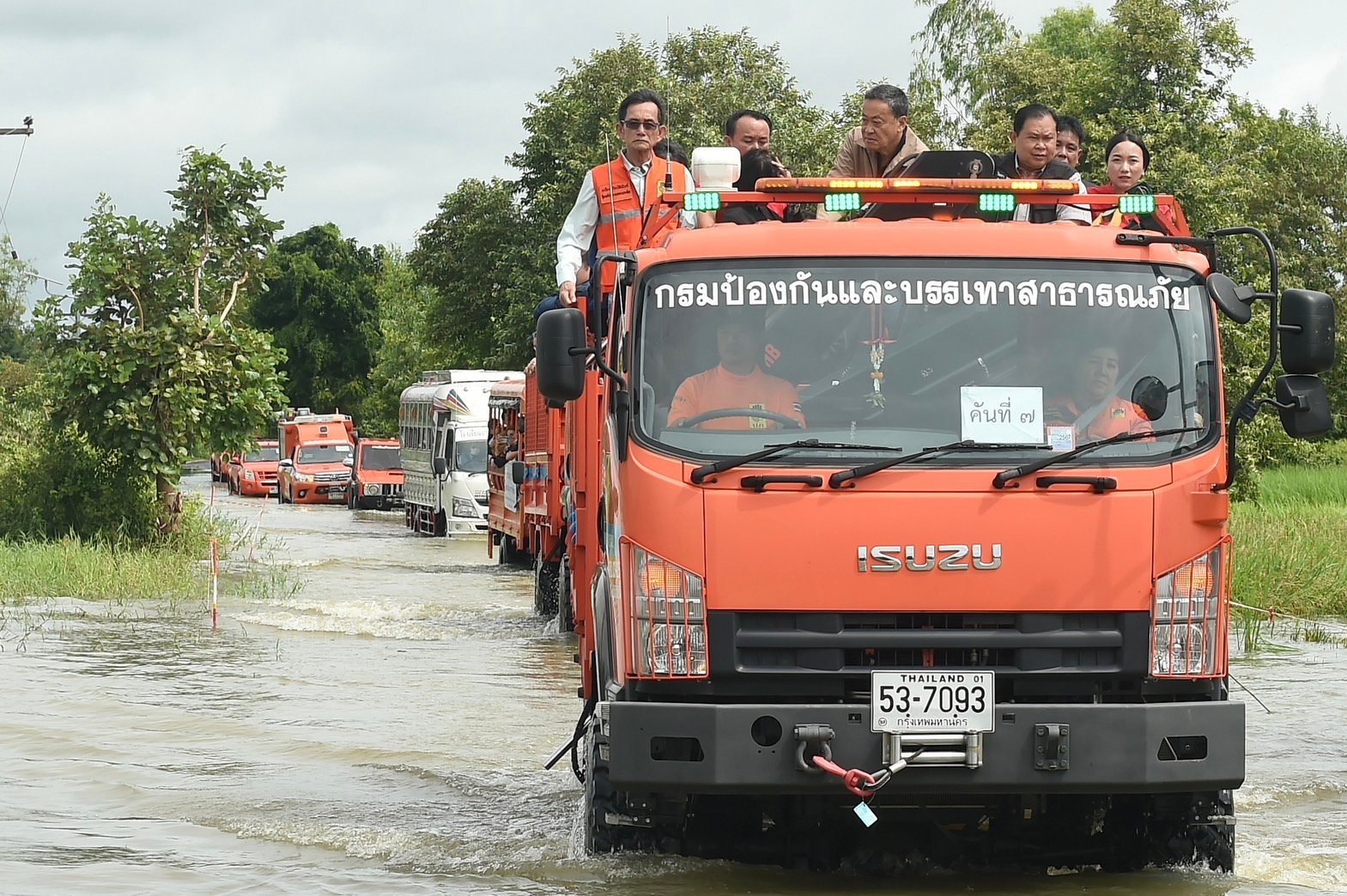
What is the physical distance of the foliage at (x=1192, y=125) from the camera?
2822 centimetres

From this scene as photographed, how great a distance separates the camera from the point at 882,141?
9266mm

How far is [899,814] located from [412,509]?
32.6m

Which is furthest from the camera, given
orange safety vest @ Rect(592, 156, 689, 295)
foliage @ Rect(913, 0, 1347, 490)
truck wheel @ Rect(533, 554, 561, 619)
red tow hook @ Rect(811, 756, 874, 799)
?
foliage @ Rect(913, 0, 1347, 490)

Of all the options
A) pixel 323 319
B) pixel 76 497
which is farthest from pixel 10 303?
pixel 76 497

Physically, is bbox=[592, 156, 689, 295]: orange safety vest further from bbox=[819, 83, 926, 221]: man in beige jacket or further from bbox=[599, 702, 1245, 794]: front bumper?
bbox=[599, 702, 1245, 794]: front bumper

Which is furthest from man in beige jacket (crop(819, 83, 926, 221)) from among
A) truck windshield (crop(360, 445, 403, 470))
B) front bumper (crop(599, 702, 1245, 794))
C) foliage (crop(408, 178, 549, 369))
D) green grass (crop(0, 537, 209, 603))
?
truck windshield (crop(360, 445, 403, 470))

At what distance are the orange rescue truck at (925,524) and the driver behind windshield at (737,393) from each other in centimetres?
1

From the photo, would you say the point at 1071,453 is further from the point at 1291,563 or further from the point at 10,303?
the point at 10,303

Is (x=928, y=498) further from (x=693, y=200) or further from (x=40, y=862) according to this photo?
(x=40, y=862)

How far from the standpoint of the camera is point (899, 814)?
7.50m

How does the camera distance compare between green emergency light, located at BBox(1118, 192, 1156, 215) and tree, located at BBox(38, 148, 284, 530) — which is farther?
tree, located at BBox(38, 148, 284, 530)

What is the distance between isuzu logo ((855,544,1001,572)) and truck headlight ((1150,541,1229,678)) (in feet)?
2.12

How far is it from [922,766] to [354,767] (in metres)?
5.46

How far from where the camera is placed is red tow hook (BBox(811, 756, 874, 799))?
6691mm
